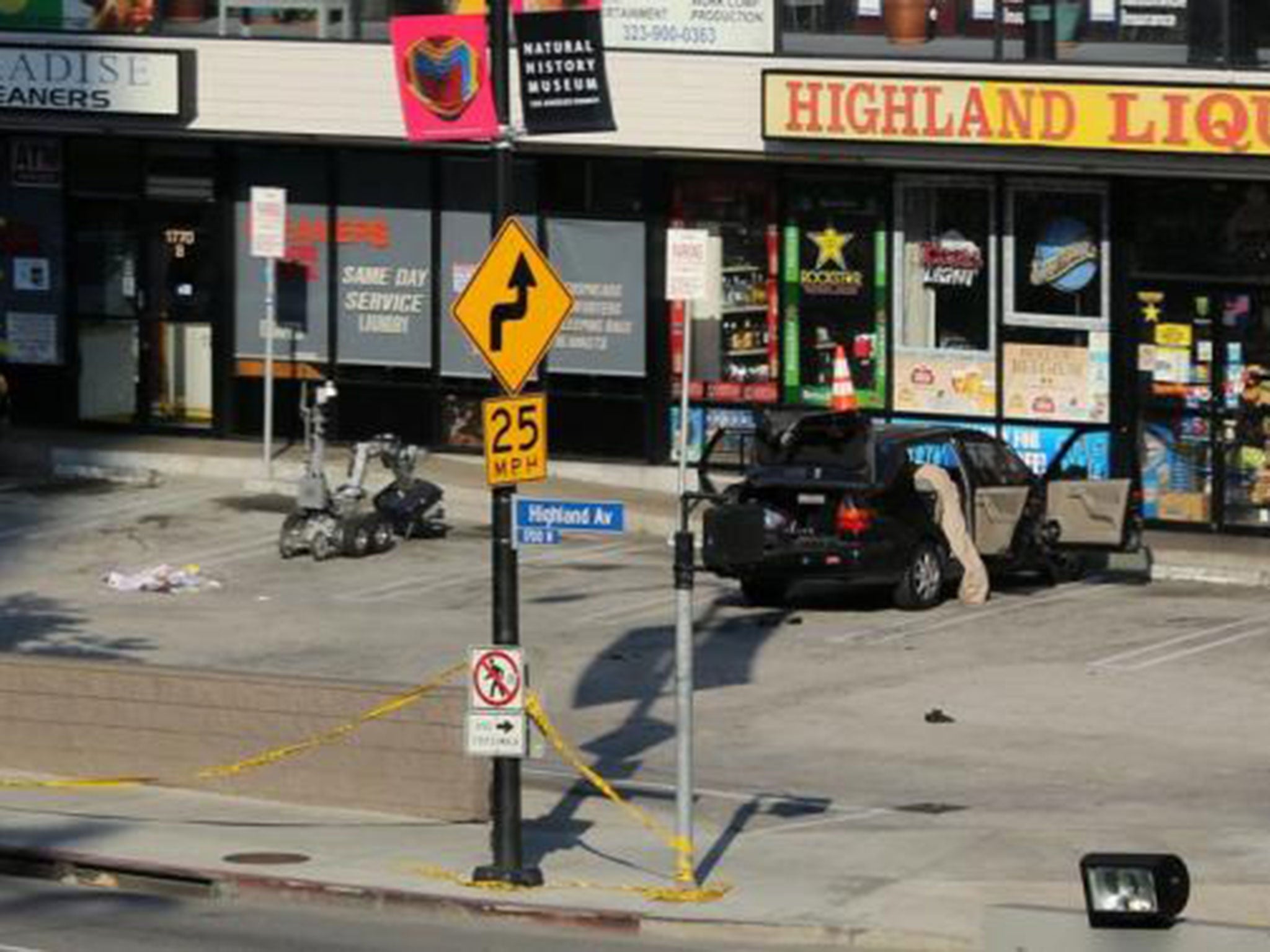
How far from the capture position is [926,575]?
93.6 ft

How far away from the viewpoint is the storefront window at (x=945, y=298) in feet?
109

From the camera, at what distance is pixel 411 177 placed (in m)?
35.3

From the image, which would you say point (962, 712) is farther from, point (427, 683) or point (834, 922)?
point (834, 922)

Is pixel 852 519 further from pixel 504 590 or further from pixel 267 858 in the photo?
pixel 504 590

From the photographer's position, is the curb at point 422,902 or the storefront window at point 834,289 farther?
the storefront window at point 834,289

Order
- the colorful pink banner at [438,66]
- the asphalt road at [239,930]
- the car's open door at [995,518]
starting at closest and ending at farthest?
1. the asphalt road at [239,930]
2. the car's open door at [995,518]
3. the colorful pink banner at [438,66]

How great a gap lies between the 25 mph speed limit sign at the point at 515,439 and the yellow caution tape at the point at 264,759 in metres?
2.66

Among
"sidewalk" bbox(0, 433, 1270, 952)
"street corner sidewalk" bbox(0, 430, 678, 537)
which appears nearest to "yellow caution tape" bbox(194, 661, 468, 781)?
"sidewalk" bbox(0, 433, 1270, 952)

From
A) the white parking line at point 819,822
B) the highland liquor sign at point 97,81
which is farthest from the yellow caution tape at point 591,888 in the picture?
the highland liquor sign at point 97,81

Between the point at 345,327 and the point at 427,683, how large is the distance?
11.4 meters

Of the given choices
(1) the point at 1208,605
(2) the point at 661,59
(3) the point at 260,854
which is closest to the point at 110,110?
(2) the point at 661,59

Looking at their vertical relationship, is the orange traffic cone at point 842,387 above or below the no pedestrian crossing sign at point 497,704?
above

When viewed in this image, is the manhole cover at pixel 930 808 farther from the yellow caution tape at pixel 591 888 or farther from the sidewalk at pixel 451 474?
the sidewalk at pixel 451 474

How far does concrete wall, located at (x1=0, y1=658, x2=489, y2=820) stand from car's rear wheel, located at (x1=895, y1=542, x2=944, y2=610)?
8.27 m
